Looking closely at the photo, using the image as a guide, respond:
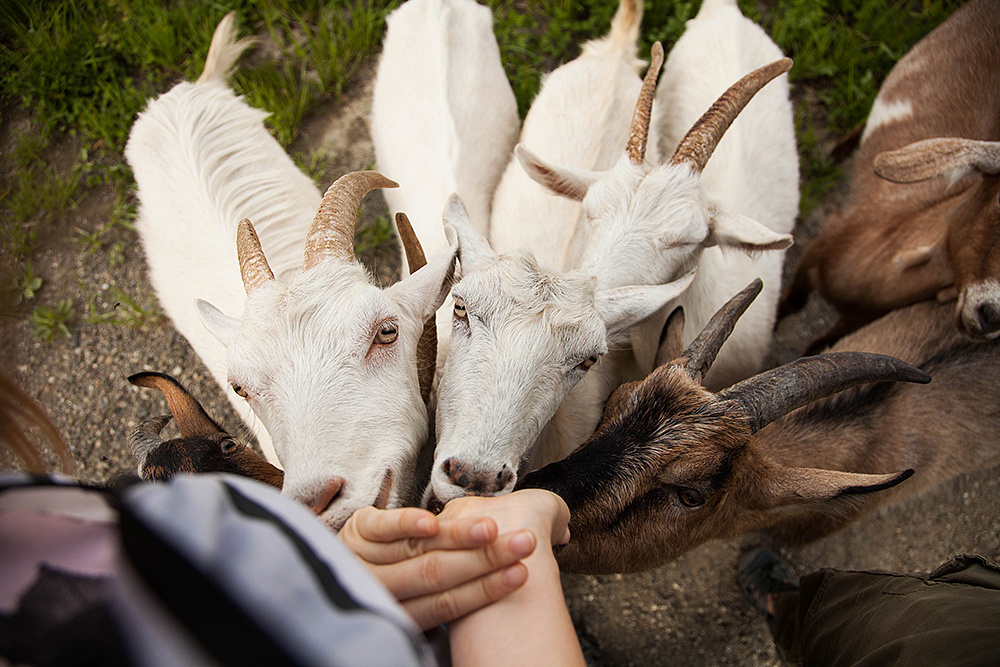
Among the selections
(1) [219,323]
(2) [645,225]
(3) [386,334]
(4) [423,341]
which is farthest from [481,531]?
(2) [645,225]

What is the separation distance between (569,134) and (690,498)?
2235 millimetres

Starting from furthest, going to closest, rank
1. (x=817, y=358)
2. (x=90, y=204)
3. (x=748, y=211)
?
(x=90, y=204) < (x=748, y=211) < (x=817, y=358)

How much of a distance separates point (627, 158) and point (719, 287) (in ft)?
3.07

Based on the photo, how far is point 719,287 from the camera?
3.13 m

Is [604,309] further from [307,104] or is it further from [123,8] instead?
[123,8]

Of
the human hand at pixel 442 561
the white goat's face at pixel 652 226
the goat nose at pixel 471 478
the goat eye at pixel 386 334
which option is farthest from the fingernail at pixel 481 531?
the white goat's face at pixel 652 226

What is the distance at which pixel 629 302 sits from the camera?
224 centimetres

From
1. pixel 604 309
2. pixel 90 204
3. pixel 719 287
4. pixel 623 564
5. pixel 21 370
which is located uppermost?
pixel 604 309

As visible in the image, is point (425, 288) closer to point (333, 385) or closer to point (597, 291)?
point (333, 385)

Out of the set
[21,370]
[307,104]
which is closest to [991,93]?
[307,104]

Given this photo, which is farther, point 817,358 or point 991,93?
point 991,93

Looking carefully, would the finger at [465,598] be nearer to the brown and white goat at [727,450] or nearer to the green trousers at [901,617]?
the brown and white goat at [727,450]

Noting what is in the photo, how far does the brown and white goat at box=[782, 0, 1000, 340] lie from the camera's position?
260 centimetres

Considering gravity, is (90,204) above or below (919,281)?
below
